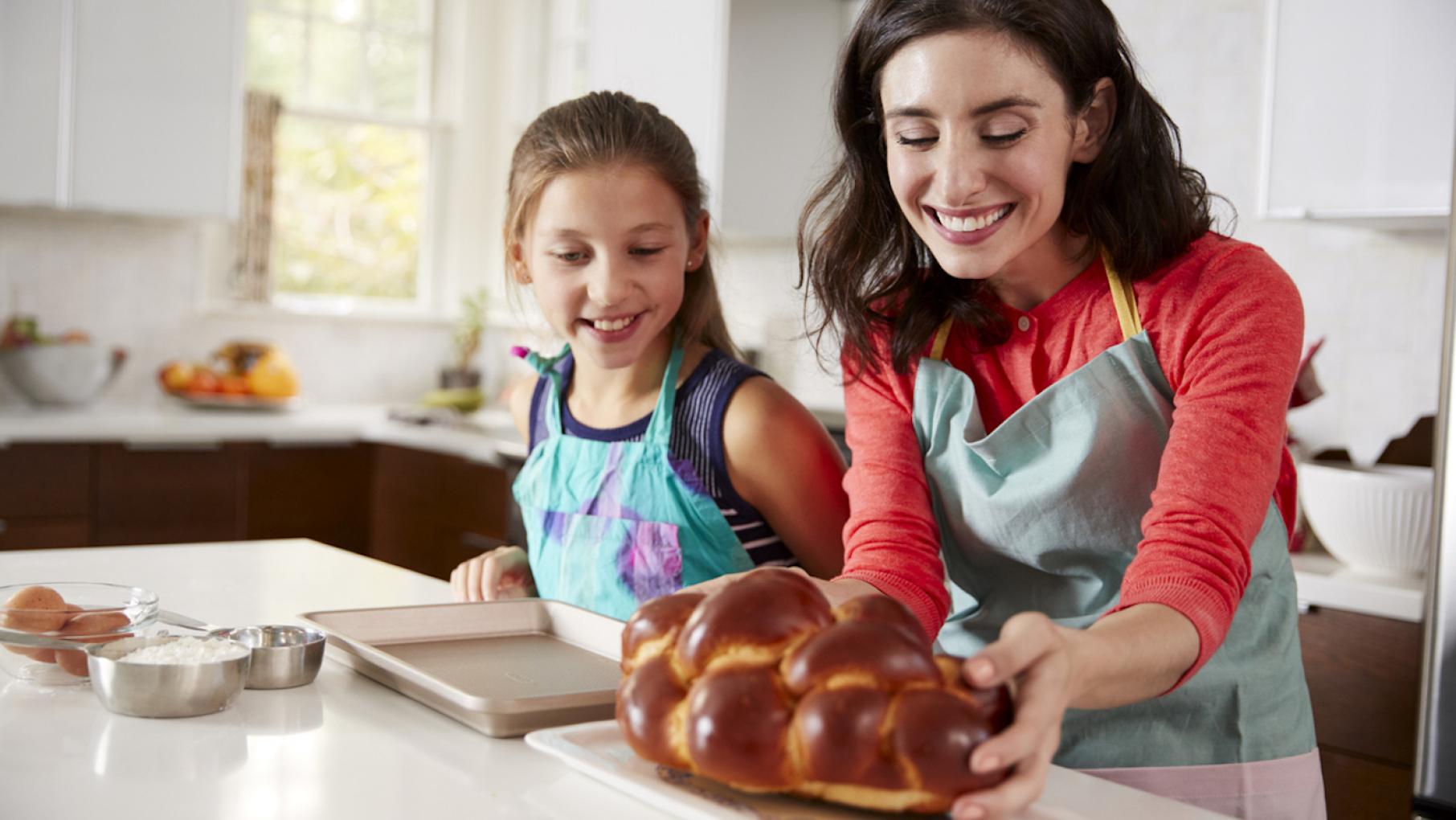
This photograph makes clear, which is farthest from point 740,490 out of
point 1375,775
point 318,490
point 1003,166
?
point 318,490

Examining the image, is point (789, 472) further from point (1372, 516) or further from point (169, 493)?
point (169, 493)

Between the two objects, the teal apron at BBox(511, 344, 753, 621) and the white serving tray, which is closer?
the white serving tray

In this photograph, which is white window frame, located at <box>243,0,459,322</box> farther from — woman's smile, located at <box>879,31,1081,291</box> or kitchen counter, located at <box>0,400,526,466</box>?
woman's smile, located at <box>879,31,1081,291</box>

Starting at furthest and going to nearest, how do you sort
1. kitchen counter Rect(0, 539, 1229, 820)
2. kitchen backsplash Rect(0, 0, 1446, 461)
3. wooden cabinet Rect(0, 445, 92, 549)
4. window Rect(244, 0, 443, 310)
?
window Rect(244, 0, 443, 310) < wooden cabinet Rect(0, 445, 92, 549) < kitchen backsplash Rect(0, 0, 1446, 461) < kitchen counter Rect(0, 539, 1229, 820)

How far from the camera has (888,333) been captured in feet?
4.56

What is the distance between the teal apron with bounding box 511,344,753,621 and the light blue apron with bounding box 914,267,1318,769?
34cm

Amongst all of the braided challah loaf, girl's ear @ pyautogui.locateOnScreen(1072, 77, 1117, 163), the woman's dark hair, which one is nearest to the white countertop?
the woman's dark hair

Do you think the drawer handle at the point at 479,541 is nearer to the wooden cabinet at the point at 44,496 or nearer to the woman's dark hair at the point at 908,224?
the wooden cabinet at the point at 44,496

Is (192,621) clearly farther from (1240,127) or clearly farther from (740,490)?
(1240,127)

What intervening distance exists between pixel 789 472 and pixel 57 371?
2957 millimetres

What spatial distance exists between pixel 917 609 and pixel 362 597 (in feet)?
2.15

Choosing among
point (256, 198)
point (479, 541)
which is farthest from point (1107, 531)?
point (256, 198)

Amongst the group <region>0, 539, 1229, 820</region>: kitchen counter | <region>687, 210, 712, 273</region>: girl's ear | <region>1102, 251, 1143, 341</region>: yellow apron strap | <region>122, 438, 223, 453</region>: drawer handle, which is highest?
<region>687, 210, 712, 273</region>: girl's ear

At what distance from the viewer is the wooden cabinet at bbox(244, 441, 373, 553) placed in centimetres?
385
